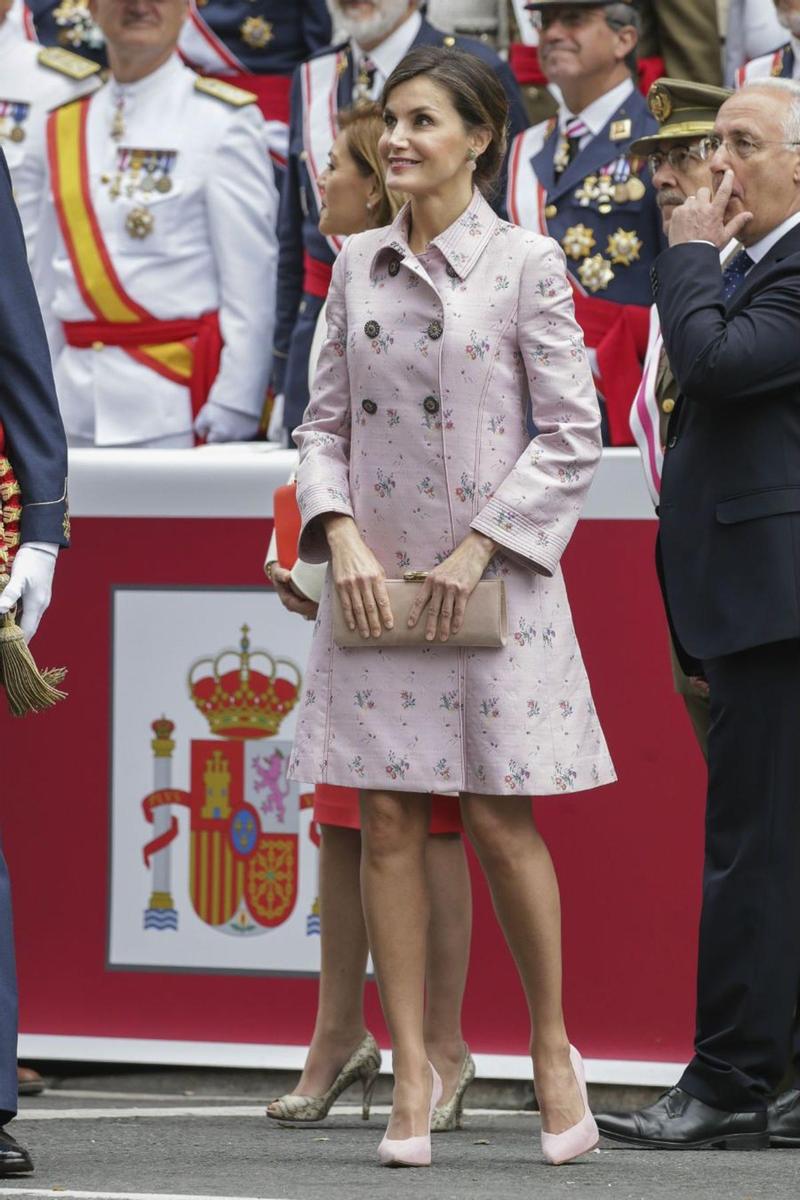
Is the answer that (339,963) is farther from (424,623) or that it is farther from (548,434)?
(548,434)

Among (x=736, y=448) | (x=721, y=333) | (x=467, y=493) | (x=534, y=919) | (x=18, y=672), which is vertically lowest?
(x=534, y=919)

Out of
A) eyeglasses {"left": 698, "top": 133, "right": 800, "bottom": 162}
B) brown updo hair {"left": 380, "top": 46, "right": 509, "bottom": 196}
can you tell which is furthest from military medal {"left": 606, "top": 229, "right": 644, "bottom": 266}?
brown updo hair {"left": 380, "top": 46, "right": 509, "bottom": 196}

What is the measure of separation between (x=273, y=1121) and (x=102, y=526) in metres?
1.41

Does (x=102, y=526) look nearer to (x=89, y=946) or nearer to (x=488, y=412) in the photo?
(x=89, y=946)

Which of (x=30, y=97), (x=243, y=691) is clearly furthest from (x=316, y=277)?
(x=243, y=691)

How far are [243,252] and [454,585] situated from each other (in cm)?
256

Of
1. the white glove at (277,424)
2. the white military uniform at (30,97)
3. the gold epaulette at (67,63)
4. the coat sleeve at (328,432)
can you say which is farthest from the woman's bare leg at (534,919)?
the gold epaulette at (67,63)

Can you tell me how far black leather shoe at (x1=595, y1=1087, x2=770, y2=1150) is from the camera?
4164 mm

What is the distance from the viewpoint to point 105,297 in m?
6.23

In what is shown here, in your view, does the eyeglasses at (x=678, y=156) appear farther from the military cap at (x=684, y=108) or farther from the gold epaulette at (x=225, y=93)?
the gold epaulette at (x=225, y=93)

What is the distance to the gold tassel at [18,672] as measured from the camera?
12.5ft

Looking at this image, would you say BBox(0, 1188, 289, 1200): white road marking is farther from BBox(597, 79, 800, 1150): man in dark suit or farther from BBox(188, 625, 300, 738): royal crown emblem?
BBox(188, 625, 300, 738): royal crown emblem

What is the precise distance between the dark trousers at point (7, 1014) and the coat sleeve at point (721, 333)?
1.37 m

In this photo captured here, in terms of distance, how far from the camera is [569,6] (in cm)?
600
